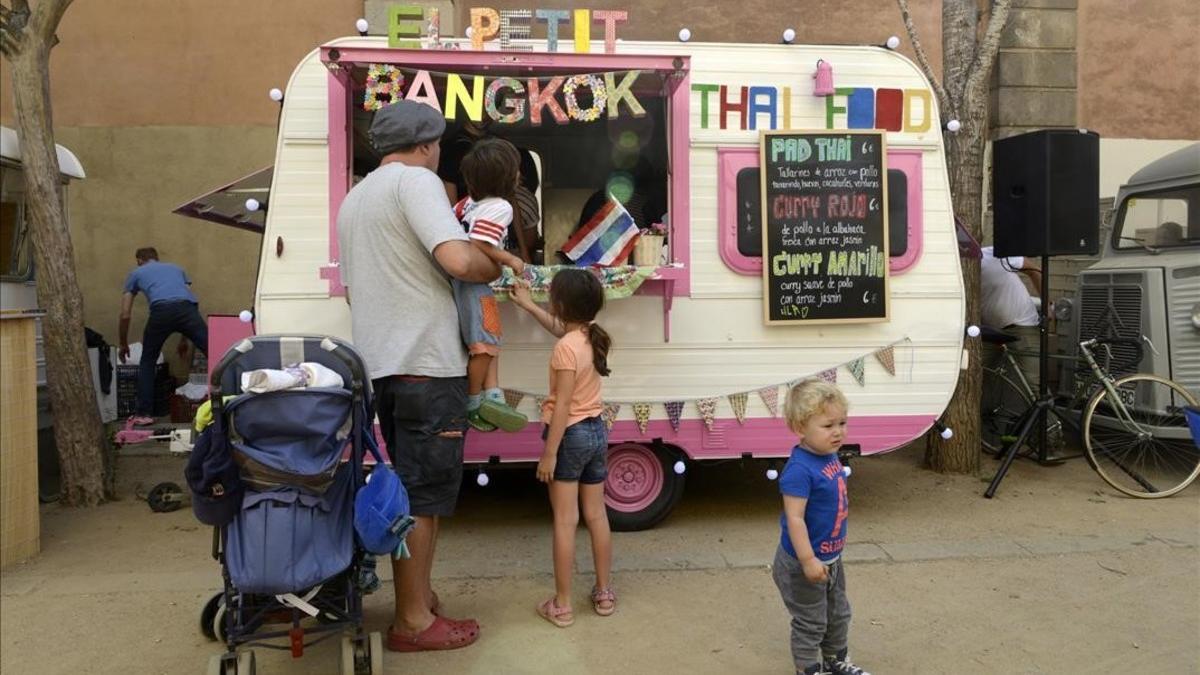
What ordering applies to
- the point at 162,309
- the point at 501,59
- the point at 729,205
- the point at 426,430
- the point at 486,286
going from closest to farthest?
1. the point at 426,430
2. the point at 486,286
3. the point at 501,59
4. the point at 729,205
5. the point at 162,309

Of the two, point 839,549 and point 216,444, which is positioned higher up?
point 216,444

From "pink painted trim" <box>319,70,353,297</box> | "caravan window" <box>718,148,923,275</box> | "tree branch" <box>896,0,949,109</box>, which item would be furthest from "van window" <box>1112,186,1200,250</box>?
"pink painted trim" <box>319,70,353,297</box>

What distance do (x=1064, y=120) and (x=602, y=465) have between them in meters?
7.93

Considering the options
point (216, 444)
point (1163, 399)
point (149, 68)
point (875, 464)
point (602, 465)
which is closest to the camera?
point (216, 444)

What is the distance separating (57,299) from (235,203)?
1.25 m

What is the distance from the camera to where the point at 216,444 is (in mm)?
3043

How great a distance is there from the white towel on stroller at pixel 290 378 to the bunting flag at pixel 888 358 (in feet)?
11.0

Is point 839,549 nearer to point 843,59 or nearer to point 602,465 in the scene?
point 602,465

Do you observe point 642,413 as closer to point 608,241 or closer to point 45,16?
point 608,241

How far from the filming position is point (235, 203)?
6.22m

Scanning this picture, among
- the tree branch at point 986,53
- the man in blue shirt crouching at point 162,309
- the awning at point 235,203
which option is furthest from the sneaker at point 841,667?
the man in blue shirt crouching at point 162,309

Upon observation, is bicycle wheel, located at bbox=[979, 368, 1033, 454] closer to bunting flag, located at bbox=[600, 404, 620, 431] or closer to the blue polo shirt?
bunting flag, located at bbox=[600, 404, 620, 431]

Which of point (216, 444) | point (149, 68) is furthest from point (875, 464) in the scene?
point (149, 68)

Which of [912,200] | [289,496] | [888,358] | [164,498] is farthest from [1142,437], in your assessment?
[164,498]
